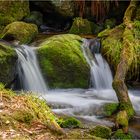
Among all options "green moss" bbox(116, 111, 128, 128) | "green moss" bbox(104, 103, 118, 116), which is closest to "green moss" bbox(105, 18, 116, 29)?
"green moss" bbox(104, 103, 118, 116)

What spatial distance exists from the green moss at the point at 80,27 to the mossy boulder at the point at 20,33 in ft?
6.31

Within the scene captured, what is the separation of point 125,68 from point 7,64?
2916 mm

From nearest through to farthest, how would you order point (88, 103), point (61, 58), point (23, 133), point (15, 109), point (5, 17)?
1. point (23, 133)
2. point (15, 109)
3. point (88, 103)
4. point (61, 58)
5. point (5, 17)

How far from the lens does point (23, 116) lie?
4762 millimetres

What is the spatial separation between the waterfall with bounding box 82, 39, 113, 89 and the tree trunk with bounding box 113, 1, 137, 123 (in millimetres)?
1084

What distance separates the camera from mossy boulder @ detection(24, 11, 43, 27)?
14711 mm

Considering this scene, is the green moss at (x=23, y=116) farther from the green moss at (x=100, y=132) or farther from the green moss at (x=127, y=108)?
the green moss at (x=127, y=108)

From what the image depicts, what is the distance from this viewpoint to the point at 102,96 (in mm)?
9906

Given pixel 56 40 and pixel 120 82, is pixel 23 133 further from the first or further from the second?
pixel 56 40

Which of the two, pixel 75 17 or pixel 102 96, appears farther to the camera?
pixel 75 17

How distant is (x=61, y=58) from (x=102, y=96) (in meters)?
1.66

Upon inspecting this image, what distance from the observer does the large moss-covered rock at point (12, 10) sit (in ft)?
46.4

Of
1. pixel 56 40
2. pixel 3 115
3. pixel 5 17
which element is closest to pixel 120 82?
pixel 56 40

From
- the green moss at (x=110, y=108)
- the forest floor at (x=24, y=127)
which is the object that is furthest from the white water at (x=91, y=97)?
the forest floor at (x=24, y=127)
